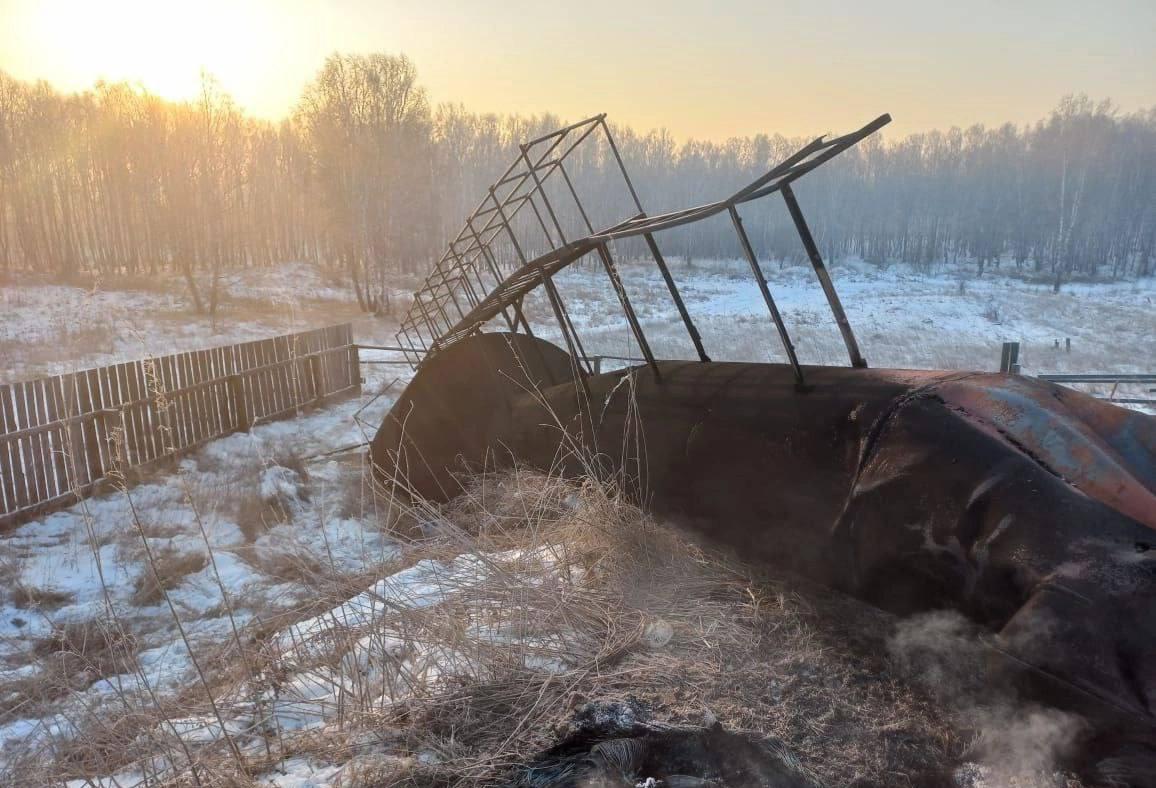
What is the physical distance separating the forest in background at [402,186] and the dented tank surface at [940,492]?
2799 cm

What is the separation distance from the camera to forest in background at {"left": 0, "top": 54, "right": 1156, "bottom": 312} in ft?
98.3

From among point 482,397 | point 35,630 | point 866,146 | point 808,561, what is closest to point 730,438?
point 808,561

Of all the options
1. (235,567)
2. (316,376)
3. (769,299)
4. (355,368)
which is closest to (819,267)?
(769,299)

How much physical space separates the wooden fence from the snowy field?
388 millimetres

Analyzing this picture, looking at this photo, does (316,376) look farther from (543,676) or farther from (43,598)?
(543,676)

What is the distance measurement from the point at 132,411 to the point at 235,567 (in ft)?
13.7

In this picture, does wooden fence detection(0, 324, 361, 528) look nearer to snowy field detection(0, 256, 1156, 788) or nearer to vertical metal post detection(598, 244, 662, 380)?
snowy field detection(0, 256, 1156, 788)

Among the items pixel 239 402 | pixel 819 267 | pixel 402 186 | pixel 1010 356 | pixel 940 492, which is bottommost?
pixel 239 402

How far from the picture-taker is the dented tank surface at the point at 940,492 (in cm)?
214

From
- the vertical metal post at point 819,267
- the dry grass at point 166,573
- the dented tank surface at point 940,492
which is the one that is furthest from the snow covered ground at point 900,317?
the vertical metal post at point 819,267

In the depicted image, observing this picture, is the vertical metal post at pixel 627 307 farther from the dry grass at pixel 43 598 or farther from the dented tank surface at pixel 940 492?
the dry grass at pixel 43 598

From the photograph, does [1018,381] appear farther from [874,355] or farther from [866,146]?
[866,146]

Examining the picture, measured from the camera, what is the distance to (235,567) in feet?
21.2

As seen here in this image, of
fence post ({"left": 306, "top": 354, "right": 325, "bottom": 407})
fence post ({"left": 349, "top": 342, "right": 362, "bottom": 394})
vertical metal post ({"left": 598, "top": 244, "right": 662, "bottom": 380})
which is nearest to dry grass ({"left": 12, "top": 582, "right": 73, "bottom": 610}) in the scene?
vertical metal post ({"left": 598, "top": 244, "right": 662, "bottom": 380})
